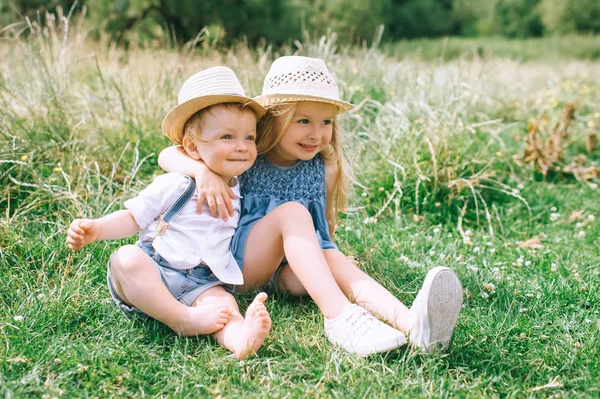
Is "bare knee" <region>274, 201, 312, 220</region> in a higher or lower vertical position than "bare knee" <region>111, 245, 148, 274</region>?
higher

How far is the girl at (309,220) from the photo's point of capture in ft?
6.33

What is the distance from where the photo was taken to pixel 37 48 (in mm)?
3844

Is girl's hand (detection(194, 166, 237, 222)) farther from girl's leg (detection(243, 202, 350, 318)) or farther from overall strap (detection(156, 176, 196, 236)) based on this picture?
girl's leg (detection(243, 202, 350, 318))

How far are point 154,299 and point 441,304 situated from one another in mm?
981

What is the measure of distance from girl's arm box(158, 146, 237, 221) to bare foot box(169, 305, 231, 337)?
0.39 m

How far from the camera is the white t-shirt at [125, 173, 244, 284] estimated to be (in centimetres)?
217

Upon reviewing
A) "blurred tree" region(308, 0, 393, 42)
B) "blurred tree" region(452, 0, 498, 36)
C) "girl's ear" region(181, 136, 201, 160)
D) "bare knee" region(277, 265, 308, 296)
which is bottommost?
"blurred tree" region(452, 0, 498, 36)

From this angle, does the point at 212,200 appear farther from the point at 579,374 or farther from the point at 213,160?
the point at 579,374

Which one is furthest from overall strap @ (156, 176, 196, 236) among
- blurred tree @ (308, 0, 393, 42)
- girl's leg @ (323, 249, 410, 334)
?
blurred tree @ (308, 0, 393, 42)

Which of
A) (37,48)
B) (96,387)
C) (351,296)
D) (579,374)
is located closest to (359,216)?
(351,296)

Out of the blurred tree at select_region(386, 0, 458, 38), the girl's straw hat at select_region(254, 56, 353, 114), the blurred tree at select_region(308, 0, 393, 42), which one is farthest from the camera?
the blurred tree at select_region(386, 0, 458, 38)

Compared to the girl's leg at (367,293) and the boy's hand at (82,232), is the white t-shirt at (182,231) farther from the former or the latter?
the girl's leg at (367,293)

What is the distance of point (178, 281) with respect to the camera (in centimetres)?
219

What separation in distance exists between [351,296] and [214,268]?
56 cm
